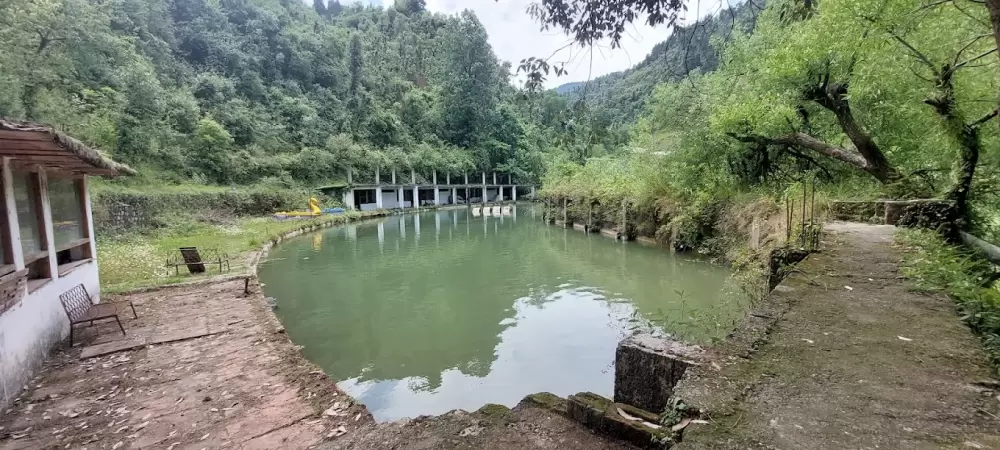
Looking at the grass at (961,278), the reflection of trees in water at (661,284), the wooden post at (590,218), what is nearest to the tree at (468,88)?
the wooden post at (590,218)

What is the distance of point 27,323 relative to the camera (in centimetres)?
452

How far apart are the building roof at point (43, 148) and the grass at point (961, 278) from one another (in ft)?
21.2

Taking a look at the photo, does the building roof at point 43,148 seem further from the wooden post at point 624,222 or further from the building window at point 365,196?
the building window at point 365,196

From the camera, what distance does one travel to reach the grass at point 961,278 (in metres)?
2.62

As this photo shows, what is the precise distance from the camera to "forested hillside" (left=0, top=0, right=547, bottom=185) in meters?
21.1

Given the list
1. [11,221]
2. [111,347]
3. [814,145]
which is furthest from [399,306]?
[814,145]

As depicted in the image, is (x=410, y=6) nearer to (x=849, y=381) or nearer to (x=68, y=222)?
(x=68, y=222)

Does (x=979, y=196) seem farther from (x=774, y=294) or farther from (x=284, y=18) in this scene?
(x=284, y=18)

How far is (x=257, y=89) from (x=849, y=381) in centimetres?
4376

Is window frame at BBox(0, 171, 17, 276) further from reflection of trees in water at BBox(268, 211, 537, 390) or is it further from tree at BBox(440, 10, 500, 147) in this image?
tree at BBox(440, 10, 500, 147)

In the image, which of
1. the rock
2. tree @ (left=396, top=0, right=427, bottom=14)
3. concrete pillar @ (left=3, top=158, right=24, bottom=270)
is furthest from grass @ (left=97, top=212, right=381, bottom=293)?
tree @ (left=396, top=0, right=427, bottom=14)

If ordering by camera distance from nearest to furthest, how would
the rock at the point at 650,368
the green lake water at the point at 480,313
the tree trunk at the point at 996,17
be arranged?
the tree trunk at the point at 996,17, the rock at the point at 650,368, the green lake water at the point at 480,313

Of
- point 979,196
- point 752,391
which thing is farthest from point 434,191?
point 752,391

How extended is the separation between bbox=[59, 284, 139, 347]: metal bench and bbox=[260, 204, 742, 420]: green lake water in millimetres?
2419
